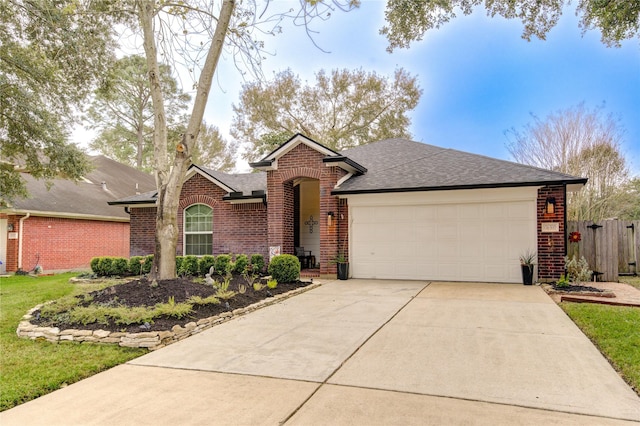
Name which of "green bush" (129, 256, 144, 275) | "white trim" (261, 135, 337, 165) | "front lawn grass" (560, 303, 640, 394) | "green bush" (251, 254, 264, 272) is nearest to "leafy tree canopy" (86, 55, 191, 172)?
"green bush" (129, 256, 144, 275)

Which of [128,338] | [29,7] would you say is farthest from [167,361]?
[29,7]

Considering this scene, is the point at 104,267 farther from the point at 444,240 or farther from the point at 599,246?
the point at 599,246

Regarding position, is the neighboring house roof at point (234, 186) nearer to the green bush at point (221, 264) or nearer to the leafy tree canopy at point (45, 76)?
the green bush at point (221, 264)

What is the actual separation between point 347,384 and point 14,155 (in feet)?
41.3

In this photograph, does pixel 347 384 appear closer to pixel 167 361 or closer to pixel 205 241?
pixel 167 361

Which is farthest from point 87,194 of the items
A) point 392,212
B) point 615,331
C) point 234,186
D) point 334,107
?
point 615,331

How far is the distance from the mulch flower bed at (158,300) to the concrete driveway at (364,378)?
0.55 meters

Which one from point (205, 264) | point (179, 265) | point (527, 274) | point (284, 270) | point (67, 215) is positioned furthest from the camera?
point (67, 215)

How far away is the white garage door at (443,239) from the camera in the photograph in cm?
1016

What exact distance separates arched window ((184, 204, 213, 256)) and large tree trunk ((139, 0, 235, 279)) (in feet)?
17.7

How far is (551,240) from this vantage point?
983 centimetres

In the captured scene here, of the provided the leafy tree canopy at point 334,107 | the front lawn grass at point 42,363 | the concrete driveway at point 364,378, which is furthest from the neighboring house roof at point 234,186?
the leafy tree canopy at point 334,107

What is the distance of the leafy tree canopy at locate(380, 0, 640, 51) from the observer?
7484 mm

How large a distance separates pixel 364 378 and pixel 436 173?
8804 millimetres
